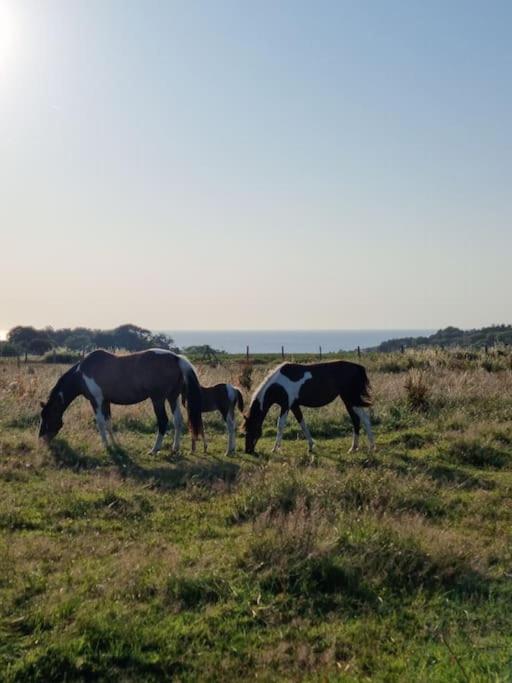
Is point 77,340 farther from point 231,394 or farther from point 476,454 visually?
point 476,454

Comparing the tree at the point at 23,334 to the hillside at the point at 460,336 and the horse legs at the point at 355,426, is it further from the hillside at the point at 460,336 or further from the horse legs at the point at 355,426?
the horse legs at the point at 355,426

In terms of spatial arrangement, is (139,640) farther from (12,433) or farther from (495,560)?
(12,433)

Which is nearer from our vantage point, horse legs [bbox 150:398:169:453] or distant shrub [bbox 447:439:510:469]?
distant shrub [bbox 447:439:510:469]

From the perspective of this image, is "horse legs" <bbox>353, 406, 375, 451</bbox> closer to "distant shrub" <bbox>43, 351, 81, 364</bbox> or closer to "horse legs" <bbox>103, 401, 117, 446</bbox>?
"horse legs" <bbox>103, 401, 117, 446</bbox>

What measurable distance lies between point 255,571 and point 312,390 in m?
7.31

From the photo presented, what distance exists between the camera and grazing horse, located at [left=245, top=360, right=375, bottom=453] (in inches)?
500

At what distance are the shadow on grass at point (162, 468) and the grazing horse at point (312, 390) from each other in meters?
1.68

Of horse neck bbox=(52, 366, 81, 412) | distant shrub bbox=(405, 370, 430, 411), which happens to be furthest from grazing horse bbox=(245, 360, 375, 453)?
horse neck bbox=(52, 366, 81, 412)

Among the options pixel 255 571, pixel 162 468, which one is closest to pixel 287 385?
pixel 162 468

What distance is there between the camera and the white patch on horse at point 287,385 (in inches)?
501

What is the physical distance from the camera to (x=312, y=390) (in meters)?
12.8

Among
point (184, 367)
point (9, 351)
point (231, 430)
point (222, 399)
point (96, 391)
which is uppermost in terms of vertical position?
point (9, 351)

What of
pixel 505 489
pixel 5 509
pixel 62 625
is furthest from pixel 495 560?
pixel 5 509

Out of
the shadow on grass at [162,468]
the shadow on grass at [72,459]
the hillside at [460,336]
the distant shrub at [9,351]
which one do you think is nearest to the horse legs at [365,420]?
the shadow on grass at [162,468]
